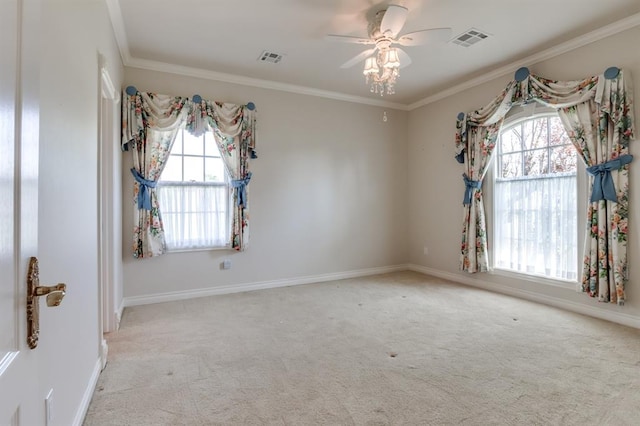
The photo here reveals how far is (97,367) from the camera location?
2240mm

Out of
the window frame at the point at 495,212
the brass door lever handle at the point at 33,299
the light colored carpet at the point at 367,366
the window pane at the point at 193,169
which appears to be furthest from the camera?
the window pane at the point at 193,169

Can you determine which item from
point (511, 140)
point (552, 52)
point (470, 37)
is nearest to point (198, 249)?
point (470, 37)

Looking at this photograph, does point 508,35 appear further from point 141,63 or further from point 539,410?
point 141,63

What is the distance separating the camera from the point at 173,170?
4.15m

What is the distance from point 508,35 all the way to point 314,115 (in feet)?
8.48

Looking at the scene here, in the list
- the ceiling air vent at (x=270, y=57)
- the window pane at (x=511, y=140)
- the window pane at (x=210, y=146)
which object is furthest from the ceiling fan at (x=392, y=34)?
the window pane at (x=210, y=146)

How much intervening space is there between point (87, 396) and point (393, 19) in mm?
3345

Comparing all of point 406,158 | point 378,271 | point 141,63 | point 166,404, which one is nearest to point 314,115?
point 406,158

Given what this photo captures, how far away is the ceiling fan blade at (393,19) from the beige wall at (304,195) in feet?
7.23

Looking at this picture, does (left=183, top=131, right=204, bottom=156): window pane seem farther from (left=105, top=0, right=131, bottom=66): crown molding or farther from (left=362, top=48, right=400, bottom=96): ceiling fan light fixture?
(left=362, top=48, right=400, bottom=96): ceiling fan light fixture

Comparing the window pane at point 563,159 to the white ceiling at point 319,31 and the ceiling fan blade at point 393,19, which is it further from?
the ceiling fan blade at point 393,19

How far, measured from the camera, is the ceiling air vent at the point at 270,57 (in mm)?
3805

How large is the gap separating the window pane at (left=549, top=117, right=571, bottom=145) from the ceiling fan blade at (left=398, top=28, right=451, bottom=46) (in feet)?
6.27

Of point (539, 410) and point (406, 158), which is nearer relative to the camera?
point (539, 410)
